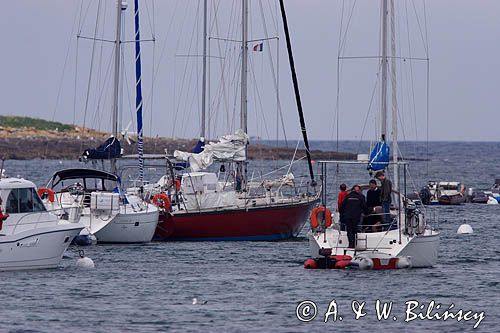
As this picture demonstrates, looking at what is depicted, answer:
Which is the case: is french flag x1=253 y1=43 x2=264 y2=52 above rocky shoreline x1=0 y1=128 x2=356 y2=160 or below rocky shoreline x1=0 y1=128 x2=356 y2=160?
above

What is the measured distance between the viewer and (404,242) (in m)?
32.4

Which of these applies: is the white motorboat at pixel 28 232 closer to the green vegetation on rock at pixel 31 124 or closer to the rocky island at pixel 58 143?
the rocky island at pixel 58 143

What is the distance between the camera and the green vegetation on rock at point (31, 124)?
575ft

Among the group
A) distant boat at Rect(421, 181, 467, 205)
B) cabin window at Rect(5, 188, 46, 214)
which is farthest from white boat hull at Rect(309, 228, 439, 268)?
distant boat at Rect(421, 181, 467, 205)

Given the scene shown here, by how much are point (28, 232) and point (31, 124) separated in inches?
5828

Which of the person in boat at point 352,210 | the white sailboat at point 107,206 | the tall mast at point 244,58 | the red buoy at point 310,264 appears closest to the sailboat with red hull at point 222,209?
the white sailboat at point 107,206

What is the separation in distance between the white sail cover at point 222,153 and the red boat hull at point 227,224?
316cm

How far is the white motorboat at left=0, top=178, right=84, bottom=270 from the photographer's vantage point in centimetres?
3173

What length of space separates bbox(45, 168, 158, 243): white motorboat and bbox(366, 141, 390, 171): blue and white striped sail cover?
7.52m

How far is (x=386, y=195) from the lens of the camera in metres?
32.5

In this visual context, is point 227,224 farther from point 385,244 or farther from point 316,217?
point 385,244

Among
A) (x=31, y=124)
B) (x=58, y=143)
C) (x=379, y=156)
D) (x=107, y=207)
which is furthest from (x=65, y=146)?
(x=379, y=156)

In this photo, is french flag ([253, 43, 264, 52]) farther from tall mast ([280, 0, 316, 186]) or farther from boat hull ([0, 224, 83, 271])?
boat hull ([0, 224, 83, 271])

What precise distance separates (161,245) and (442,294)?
12.9 metres
